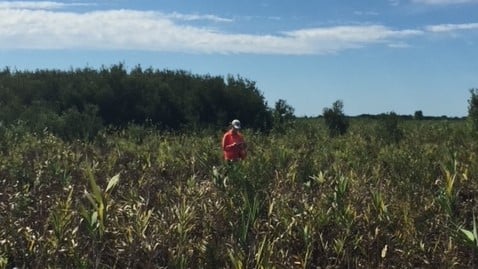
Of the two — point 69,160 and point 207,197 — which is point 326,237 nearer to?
point 207,197

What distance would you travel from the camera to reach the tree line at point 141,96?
33562mm

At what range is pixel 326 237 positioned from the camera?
658cm

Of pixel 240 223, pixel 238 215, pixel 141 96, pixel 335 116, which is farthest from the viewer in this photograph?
pixel 141 96

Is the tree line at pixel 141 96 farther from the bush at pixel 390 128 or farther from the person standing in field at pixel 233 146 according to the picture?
the person standing in field at pixel 233 146

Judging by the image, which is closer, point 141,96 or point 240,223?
point 240,223

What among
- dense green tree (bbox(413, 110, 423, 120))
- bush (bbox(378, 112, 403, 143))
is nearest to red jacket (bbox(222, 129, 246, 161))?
bush (bbox(378, 112, 403, 143))

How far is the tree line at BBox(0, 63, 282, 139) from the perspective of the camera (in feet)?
110

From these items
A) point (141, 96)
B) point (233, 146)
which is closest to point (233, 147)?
point (233, 146)

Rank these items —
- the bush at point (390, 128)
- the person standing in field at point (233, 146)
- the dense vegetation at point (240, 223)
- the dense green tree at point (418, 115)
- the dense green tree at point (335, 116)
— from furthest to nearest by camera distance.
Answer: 1. the dense green tree at point (418, 115)
2. the dense green tree at point (335, 116)
3. the bush at point (390, 128)
4. the person standing in field at point (233, 146)
5. the dense vegetation at point (240, 223)

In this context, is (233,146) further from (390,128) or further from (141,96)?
(141,96)

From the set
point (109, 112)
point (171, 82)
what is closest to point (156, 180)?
point (109, 112)

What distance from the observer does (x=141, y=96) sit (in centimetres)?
3462

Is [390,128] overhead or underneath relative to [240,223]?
overhead

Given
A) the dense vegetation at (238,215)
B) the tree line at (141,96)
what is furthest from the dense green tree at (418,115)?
the dense vegetation at (238,215)
